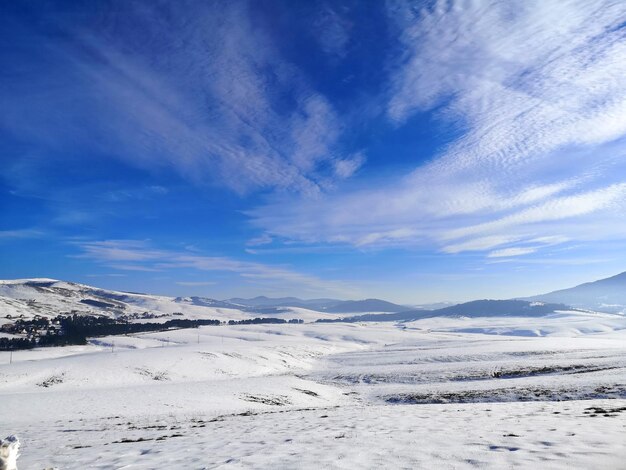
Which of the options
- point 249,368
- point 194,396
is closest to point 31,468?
point 194,396

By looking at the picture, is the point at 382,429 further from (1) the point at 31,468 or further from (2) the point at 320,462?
(1) the point at 31,468

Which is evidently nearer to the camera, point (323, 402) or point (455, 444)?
point (455, 444)

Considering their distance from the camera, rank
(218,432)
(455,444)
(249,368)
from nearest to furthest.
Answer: (455,444)
(218,432)
(249,368)

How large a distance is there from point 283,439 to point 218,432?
4.62m

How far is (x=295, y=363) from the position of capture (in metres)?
83.5

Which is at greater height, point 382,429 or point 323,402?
point 382,429

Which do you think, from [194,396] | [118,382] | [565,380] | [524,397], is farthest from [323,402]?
[118,382]

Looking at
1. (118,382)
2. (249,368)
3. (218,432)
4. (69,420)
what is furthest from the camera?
(249,368)

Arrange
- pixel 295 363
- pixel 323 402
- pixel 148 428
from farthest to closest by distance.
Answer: pixel 295 363 → pixel 323 402 → pixel 148 428

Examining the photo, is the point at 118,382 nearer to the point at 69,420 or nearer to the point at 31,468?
the point at 69,420

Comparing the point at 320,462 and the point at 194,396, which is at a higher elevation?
the point at 320,462

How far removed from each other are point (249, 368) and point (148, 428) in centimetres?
5275

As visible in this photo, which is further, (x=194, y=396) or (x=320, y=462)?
(x=194, y=396)

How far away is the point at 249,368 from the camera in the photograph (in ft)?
234
